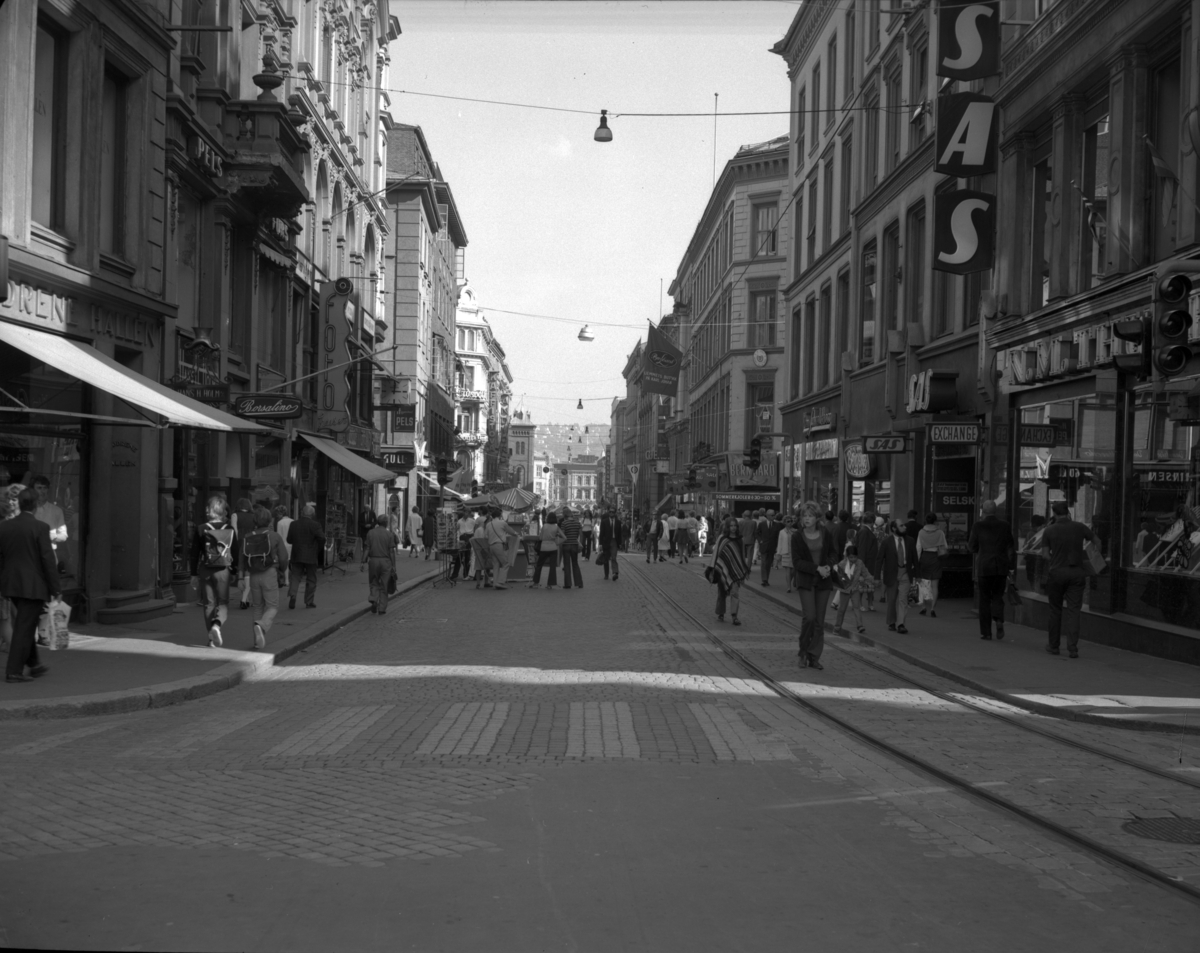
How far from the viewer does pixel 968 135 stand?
21828 mm

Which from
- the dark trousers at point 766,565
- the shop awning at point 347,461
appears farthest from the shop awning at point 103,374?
the dark trousers at point 766,565

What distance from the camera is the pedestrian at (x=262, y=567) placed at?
15469 mm

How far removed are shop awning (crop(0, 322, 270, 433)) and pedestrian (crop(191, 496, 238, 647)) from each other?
3.67ft

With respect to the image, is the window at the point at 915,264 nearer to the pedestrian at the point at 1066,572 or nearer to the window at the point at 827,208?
the window at the point at 827,208

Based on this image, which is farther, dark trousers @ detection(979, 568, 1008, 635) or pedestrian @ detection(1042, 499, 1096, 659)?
dark trousers @ detection(979, 568, 1008, 635)

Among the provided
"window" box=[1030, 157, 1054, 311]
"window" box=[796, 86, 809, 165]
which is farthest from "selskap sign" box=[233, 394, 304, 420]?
"window" box=[796, 86, 809, 165]

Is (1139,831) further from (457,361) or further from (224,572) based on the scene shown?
(457,361)

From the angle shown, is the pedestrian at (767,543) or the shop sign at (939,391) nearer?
the shop sign at (939,391)

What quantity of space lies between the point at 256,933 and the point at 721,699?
749 centimetres

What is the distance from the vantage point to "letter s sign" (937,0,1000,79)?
853 inches

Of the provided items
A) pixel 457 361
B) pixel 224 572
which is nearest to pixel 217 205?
pixel 224 572

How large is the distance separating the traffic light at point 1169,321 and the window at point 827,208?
26135mm

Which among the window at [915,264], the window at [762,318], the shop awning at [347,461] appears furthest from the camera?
the window at [762,318]

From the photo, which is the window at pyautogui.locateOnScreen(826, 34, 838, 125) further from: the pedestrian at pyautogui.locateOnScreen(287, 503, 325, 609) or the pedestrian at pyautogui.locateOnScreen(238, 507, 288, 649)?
the pedestrian at pyautogui.locateOnScreen(238, 507, 288, 649)
